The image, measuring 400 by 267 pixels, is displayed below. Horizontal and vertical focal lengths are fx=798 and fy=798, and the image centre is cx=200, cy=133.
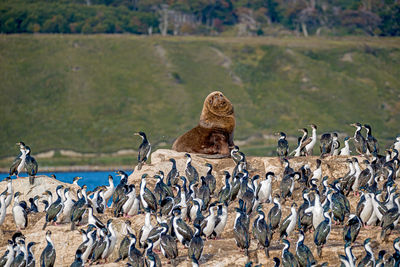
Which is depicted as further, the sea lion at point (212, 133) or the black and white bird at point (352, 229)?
the sea lion at point (212, 133)

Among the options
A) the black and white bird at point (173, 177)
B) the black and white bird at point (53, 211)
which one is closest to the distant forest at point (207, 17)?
the black and white bird at point (173, 177)

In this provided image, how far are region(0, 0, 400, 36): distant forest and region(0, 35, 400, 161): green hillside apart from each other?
8164 mm

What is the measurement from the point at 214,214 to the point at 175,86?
2695 inches

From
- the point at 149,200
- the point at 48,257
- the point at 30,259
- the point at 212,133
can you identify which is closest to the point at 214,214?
the point at 149,200

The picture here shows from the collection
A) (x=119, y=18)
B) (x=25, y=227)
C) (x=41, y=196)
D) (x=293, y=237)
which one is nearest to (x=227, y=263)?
(x=293, y=237)

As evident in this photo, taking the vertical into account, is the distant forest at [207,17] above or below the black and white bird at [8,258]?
below

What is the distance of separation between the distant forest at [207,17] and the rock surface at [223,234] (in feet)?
258

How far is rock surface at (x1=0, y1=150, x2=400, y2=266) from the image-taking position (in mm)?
19578

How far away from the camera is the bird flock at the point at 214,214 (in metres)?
19.2

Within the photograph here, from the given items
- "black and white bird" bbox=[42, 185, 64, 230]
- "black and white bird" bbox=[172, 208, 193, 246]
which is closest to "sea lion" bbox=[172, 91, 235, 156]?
"black and white bird" bbox=[42, 185, 64, 230]

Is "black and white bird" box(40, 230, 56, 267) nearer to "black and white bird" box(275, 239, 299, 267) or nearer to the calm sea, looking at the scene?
"black and white bird" box(275, 239, 299, 267)

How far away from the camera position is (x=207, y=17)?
11969 centimetres

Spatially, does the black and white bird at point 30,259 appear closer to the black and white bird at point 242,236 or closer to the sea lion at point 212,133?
the black and white bird at point 242,236

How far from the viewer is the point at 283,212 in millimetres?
22250
